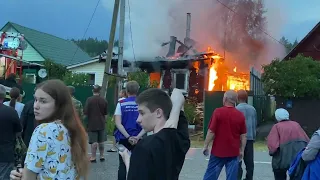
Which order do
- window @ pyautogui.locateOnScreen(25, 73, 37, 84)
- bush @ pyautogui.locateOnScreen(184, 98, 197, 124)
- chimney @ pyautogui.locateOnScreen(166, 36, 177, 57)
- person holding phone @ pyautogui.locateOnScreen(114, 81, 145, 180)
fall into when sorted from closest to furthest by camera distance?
person holding phone @ pyautogui.locateOnScreen(114, 81, 145, 180) < bush @ pyautogui.locateOnScreen(184, 98, 197, 124) < window @ pyautogui.locateOnScreen(25, 73, 37, 84) < chimney @ pyautogui.locateOnScreen(166, 36, 177, 57)

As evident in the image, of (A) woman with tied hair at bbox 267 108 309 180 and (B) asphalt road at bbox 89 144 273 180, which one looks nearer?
(A) woman with tied hair at bbox 267 108 309 180

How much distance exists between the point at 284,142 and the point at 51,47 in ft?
116

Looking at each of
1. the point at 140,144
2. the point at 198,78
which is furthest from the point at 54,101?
the point at 198,78

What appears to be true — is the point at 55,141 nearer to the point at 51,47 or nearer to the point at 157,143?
→ the point at 157,143

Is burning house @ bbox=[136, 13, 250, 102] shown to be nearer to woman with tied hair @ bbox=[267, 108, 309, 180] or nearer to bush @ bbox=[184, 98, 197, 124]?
bush @ bbox=[184, 98, 197, 124]

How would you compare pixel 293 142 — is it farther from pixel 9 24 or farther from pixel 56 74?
pixel 9 24

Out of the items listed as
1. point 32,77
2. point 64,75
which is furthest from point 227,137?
point 32,77

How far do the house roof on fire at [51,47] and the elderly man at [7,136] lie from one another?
3042 centimetres

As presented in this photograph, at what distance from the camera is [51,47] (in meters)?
39.6

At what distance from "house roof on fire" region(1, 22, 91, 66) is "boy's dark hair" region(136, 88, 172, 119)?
Answer: 109ft

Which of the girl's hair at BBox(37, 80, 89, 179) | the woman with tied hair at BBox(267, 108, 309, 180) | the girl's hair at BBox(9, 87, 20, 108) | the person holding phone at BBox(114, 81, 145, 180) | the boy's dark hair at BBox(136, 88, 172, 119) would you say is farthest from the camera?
the girl's hair at BBox(9, 87, 20, 108)

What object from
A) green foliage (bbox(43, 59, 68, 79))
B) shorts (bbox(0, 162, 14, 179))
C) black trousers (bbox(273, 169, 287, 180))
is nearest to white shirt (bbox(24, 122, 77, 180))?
shorts (bbox(0, 162, 14, 179))

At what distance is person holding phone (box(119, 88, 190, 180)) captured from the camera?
282 cm

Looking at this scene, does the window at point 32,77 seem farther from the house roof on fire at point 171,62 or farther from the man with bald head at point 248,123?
the man with bald head at point 248,123
